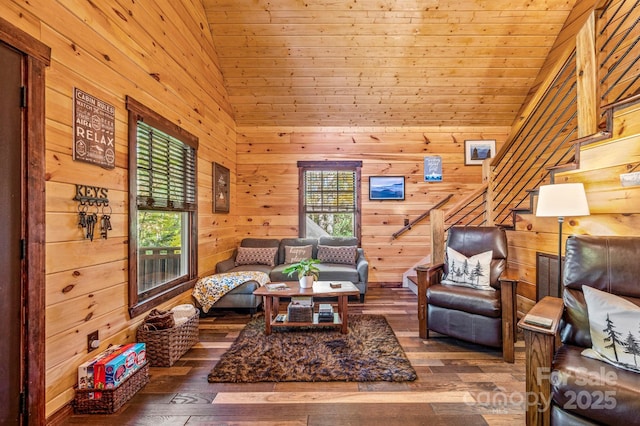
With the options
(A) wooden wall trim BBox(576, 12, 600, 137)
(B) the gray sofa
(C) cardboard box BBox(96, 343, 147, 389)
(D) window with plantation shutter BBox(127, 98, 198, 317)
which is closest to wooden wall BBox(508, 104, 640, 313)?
(A) wooden wall trim BBox(576, 12, 600, 137)

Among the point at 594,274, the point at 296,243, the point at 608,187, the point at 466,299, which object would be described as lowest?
the point at 466,299

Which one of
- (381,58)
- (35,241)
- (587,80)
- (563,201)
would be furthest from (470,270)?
(35,241)

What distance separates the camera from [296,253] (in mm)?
4574

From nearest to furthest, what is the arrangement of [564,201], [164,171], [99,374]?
1. [99,374]
2. [564,201]
3. [164,171]

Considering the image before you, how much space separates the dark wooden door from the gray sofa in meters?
2.05

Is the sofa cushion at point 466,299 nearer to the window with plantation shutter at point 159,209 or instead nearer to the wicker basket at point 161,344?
the wicker basket at point 161,344

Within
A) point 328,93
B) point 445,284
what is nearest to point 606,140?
point 445,284

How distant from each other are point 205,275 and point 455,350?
303cm

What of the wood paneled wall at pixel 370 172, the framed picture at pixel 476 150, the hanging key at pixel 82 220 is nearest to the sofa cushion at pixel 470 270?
the wood paneled wall at pixel 370 172

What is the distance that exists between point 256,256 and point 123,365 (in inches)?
104

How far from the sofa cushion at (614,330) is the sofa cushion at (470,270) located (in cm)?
122

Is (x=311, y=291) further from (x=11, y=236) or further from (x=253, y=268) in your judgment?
(x=11, y=236)

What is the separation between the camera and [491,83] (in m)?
4.39

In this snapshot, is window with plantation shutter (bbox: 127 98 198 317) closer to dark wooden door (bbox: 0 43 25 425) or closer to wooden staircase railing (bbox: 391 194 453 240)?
dark wooden door (bbox: 0 43 25 425)
